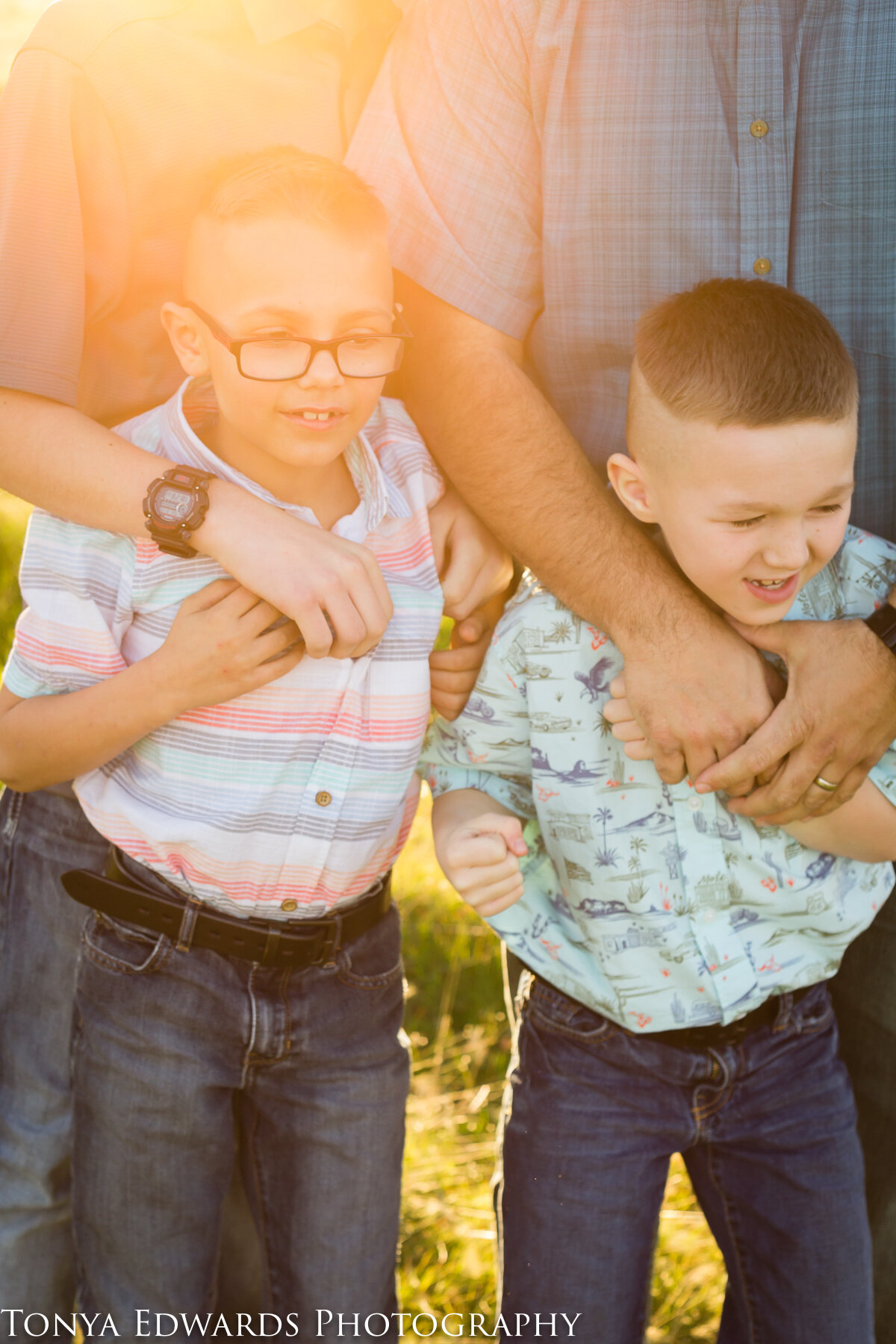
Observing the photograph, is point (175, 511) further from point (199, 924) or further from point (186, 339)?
point (199, 924)

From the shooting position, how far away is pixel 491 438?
1849 millimetres

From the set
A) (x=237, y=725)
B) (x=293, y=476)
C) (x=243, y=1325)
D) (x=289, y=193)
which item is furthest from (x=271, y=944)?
(x=289, y=193)

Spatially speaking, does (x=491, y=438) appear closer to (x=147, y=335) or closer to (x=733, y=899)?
(x=147, y=335)

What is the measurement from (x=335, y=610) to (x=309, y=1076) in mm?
Answer: 782

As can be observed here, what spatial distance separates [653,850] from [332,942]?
0.53 m

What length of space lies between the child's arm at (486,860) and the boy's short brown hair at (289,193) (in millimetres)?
869

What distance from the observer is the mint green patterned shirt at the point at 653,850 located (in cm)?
180

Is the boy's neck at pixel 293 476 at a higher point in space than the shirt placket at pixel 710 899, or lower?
higher

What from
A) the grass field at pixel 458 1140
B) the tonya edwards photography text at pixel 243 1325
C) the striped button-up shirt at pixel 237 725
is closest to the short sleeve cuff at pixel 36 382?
the striped button-up shirt at pixel 237 725

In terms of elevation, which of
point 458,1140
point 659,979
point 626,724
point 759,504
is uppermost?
point 759,504

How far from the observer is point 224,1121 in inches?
72.6

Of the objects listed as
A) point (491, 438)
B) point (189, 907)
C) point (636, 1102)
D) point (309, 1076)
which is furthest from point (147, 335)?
point (636, 1102)

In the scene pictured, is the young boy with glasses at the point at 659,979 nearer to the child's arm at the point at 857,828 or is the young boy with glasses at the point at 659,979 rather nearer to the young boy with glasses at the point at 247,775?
the child's arm at the point at 857,828

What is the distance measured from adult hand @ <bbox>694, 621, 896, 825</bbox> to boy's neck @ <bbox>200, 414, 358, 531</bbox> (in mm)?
697
